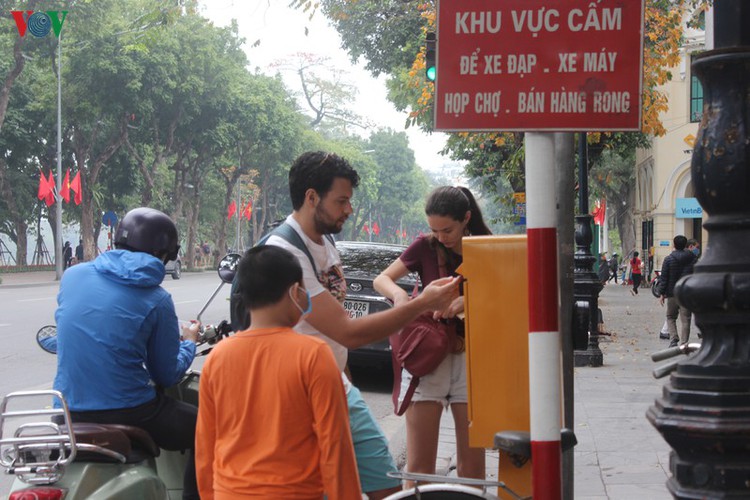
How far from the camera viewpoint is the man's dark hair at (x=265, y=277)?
9.32ft

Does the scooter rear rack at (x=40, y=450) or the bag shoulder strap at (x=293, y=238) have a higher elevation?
the bag shoulder strap at (x=293, y=238)

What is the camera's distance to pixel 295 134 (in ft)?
175

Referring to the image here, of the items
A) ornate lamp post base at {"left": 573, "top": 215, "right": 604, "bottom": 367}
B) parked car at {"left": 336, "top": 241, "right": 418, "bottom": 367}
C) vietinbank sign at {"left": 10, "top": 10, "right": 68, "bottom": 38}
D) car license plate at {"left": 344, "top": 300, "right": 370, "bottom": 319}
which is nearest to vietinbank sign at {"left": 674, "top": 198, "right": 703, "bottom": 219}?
vietinbank sign at {"left": 10, "top": 10, "right": 68, "bottom": 38}

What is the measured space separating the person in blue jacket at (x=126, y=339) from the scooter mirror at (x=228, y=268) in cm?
79

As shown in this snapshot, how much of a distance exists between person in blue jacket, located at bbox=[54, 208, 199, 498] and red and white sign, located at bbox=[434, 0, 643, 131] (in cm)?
139

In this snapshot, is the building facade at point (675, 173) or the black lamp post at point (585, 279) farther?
the building facade at point (675, 173)

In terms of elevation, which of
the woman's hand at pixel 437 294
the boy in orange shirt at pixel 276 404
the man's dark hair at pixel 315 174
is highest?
the man's dark hair at pixel 315 174

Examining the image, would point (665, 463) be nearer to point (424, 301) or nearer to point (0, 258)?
point (424, 301)

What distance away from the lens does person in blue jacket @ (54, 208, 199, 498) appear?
12.0 ft

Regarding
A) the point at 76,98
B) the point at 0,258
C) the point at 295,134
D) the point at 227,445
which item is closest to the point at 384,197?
the point at 295,134

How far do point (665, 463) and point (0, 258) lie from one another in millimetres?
45665

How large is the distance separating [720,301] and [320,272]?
143 centimetres

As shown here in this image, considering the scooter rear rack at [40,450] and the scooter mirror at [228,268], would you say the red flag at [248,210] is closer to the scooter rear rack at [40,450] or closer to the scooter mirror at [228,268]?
the scooter mirror at [228,268]

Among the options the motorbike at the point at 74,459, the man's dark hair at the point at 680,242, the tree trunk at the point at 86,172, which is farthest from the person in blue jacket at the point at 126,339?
the tree trunk at the point at 86,172
